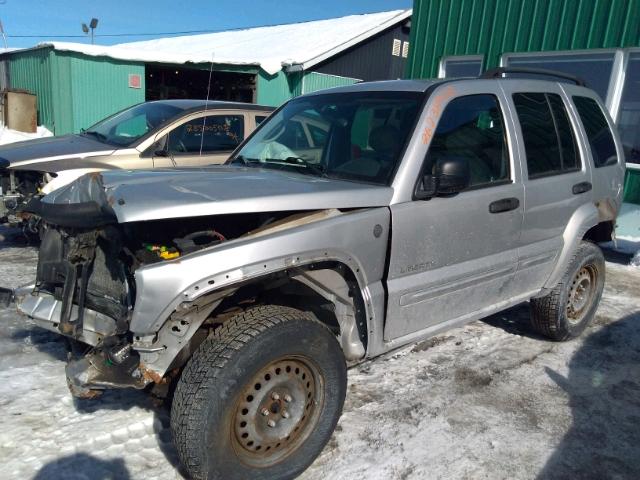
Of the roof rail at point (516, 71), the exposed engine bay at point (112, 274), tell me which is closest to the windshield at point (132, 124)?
Answer: the exposed engine bay at point (112, 274)

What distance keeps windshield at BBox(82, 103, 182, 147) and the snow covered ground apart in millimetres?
2709

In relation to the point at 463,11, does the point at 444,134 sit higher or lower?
lower

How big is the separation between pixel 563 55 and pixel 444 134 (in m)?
7.19

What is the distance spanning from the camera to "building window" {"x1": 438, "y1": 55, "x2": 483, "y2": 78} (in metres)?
10.3

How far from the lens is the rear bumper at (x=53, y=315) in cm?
263

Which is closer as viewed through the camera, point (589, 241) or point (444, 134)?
point (444, 134)

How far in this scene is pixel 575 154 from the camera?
4.12 meters

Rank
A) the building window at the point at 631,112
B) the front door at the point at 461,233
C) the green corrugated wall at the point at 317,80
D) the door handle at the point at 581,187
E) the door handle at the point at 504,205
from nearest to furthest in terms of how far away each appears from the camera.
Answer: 1. the front door at the point at 461,233
2. the door handle at the point at 504,205
3. the door handle at the point at 581,187
4. the building window at the point at 631,112
5. the green corrugated wall at the point at 317,80

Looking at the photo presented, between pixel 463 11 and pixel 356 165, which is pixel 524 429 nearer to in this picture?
pixel 356 165

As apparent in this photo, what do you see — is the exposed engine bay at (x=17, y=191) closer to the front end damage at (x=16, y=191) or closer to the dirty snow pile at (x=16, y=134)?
the front end damage at (x=16, y=191)

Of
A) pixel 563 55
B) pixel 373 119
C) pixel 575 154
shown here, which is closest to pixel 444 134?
pixel 373 119

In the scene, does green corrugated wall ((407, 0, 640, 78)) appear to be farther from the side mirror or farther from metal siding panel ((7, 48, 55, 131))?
metal siding panel ((7, 48, 55, 131))

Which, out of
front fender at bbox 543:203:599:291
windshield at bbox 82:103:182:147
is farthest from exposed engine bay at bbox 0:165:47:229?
front fender at bbox 543:203:599:291

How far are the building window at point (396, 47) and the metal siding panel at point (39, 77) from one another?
1261cm
